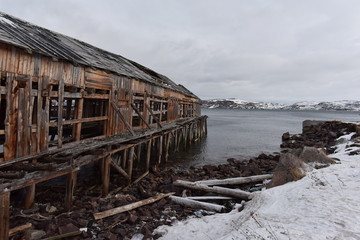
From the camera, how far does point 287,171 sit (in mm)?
8805

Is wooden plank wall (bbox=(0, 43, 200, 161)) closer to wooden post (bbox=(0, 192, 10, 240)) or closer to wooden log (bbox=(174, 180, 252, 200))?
wooden post (bbox=(0, 192, 10, 240))

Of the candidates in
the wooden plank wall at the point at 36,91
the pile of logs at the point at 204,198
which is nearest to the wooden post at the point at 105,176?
the wooden plank wall at the point at 36,91

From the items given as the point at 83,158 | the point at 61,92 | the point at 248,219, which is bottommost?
the point at 248,219

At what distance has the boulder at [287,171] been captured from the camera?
28.4 ft

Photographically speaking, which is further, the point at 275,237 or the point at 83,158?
the point at 83,158

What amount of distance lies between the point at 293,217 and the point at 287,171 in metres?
3.31

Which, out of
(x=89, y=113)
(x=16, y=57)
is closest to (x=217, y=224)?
(x=16, y=57)

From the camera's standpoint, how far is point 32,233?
5.43 meters

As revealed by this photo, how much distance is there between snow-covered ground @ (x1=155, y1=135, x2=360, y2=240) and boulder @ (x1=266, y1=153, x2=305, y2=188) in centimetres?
36

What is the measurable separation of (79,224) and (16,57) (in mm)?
4648

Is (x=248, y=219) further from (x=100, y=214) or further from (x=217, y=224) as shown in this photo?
(x=100, y=214)

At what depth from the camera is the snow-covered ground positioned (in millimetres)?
4957

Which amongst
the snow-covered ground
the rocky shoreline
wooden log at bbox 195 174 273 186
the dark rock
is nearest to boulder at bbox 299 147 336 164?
wooden log at bbox 195 174 273 186

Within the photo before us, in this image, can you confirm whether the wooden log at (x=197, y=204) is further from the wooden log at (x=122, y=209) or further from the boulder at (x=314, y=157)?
the boulder at (x=314, y=157)
